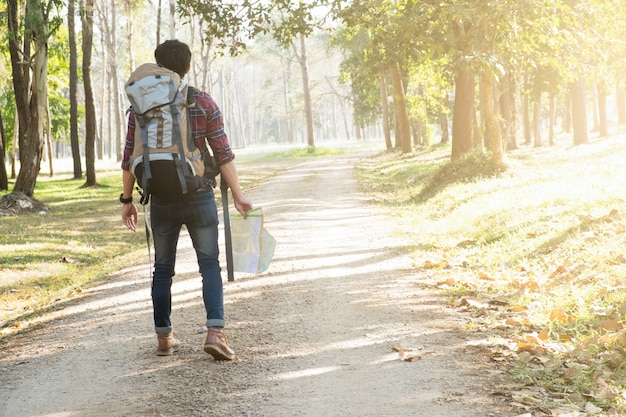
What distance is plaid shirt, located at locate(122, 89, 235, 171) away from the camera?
4.73 metres

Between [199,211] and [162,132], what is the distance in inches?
22.7

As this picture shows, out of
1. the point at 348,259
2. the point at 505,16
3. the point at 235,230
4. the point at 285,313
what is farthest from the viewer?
the point at 505,16

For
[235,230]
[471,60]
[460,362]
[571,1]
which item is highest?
[571,1]

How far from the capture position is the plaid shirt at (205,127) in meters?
4.73

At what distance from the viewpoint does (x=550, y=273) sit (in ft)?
24.2

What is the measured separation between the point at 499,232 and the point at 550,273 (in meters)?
2.61

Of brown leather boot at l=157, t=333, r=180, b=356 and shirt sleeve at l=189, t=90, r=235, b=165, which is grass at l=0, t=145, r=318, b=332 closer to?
brown leather boot at l=157, t=333, r=180, b=356

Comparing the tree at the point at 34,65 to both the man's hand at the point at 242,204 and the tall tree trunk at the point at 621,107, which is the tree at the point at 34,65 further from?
the tall tree trunk at the point at 621,107

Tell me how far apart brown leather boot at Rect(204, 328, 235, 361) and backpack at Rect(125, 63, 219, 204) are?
0.98 meters

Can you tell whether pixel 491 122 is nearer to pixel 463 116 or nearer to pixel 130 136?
pixel 463 116

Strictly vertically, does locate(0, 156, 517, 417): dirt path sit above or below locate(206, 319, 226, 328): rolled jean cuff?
below

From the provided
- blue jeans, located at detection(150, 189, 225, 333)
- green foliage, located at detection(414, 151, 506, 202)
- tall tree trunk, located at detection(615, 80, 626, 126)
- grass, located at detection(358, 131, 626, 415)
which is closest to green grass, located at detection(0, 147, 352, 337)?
blue jeans, located at detection(150, 189, 225, 333)

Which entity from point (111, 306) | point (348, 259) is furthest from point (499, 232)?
point (111, 306)

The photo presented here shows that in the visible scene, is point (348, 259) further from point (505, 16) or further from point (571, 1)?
point (571, 1)
